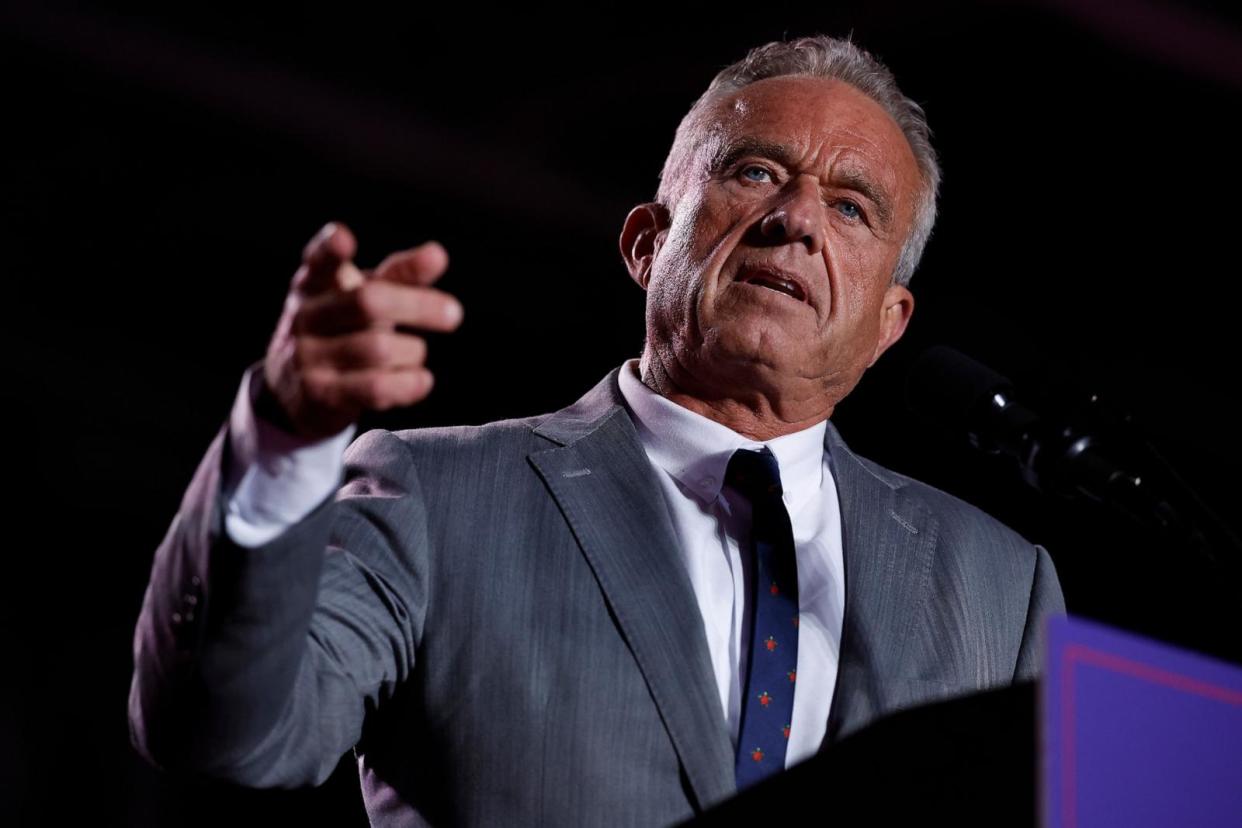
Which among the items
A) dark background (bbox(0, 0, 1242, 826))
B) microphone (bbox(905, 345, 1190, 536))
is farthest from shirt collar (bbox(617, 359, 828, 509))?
dark background (bbox(0, 0, 1242, 826))

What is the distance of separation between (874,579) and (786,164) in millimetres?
637

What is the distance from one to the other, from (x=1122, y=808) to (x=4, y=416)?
3.94 metres

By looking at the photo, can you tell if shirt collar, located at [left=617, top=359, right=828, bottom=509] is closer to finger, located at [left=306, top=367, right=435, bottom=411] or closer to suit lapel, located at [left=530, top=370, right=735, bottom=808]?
suit lapel, located at [left=530, top=370, right=735, bottom=808]

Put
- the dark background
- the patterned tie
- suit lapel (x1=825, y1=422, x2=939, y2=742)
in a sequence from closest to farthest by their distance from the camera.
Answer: the patterned tie < suit lapel (x1=825, y1=422, x2=939, y2=742) < the dark background

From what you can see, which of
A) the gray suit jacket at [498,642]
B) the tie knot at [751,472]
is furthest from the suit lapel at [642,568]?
the tie knot at [751,472]

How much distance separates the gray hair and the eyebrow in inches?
3.9

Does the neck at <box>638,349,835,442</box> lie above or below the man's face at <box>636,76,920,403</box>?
below

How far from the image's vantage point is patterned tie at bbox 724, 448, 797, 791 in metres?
1.52

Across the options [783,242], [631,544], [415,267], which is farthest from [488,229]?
[415,267]

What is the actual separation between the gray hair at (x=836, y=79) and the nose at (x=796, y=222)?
0.83 ft

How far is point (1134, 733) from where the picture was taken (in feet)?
2.60

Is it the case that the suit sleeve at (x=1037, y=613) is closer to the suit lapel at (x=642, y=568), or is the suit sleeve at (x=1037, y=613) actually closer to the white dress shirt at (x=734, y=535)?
the white dress shirt at (x=734, y=535)

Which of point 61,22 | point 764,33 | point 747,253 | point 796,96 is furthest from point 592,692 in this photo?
point 61,22

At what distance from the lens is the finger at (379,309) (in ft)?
3.21
